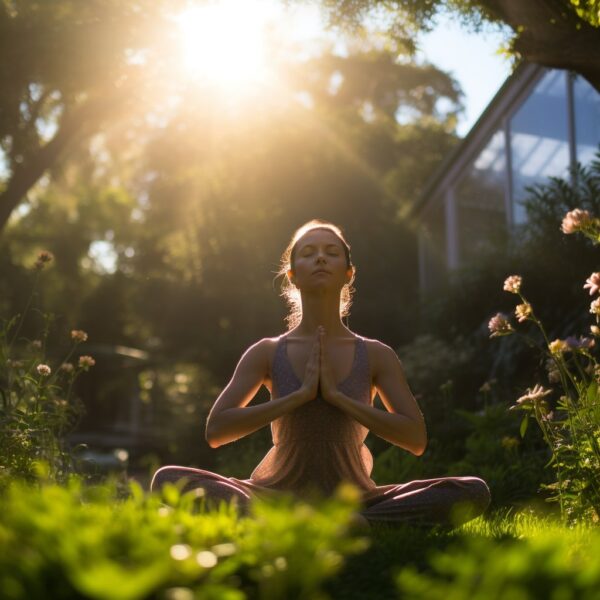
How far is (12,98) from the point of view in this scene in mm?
14305

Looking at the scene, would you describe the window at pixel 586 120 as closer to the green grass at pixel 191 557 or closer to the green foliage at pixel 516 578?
the green grass at pixel 191 557

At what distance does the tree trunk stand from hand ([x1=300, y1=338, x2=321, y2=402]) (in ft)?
8.54

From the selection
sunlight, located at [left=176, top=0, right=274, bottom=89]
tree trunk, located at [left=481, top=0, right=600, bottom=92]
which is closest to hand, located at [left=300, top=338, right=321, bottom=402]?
tree trunk, located at [left=481, top=0, right=600, bottom=92]

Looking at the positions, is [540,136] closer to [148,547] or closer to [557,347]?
[557,347]

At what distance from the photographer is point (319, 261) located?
172 inches

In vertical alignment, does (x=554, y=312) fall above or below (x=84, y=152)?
below

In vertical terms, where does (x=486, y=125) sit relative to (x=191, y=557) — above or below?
above

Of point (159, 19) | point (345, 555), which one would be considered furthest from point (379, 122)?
point (345, 555)

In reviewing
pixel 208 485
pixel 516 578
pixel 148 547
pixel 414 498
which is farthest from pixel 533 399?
pixel 148 547

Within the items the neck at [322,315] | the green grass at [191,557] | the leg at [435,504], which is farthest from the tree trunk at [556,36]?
the green grass at [191,557]

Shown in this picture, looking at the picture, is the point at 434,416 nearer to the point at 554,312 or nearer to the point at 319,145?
the point at 554,312

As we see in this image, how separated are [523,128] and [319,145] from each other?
710 cm

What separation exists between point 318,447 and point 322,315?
0.66 m

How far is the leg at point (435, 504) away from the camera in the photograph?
3.87 m
